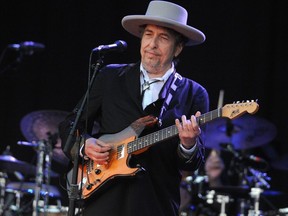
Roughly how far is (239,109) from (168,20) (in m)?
0.80

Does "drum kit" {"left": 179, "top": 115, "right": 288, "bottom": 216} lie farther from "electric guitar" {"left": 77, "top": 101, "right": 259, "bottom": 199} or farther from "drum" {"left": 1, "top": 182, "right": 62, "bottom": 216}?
"electric guitar" {"left": 77, "top": 101, "right": 259, "bottom": 199}

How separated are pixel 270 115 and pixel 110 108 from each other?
12.5 feet

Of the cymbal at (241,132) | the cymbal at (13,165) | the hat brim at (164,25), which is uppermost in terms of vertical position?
the cymbal at (241,132)

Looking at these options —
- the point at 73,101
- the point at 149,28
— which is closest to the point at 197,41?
the point at 149,28

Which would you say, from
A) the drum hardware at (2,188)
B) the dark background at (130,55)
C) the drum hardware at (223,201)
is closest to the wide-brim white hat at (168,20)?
the dark background at (130,55)

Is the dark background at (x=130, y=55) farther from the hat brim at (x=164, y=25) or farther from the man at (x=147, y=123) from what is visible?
the man at (x=147, y=123)

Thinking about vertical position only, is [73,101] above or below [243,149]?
above

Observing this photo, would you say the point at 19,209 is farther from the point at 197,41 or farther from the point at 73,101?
the point at 197,41

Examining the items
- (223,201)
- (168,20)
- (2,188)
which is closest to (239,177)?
(223,201)

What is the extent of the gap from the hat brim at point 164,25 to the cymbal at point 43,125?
8.58 ft

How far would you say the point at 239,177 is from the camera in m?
7.27

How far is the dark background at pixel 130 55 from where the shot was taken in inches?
288

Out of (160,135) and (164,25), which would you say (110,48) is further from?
(160,135)

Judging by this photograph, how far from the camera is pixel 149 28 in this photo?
4051 mm
